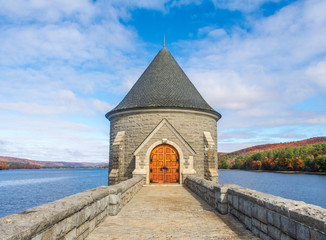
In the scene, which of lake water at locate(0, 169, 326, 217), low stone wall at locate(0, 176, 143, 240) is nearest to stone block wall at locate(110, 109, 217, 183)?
low stone wall at locate(0, 176, 143, 240)

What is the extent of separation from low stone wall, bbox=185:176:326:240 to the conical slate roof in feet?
31.6

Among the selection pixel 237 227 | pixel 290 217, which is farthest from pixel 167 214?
pixel 290 217

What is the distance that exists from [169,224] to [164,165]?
918 cm

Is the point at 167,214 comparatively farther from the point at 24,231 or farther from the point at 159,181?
the point at 159,181

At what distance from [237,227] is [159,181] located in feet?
31.4

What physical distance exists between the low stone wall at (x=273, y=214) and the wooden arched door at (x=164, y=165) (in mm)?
8078

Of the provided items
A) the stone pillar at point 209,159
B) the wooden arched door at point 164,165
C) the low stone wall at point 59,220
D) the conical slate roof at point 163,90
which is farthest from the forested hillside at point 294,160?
the low stone wall at point 59,220

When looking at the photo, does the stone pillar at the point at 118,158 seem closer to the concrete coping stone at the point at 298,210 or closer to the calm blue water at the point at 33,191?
the concrete coping stone at the point at 298,210

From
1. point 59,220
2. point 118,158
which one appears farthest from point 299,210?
point 118,158

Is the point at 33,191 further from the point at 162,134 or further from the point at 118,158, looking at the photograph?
the point at 162,134

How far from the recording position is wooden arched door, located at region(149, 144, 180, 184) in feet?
48.4

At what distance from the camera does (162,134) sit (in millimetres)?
14828

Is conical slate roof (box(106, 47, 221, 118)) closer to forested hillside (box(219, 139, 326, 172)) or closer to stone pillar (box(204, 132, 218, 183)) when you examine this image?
stone pillar (box(204, 132, 218, 183))

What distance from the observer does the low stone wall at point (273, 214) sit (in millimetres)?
3162
